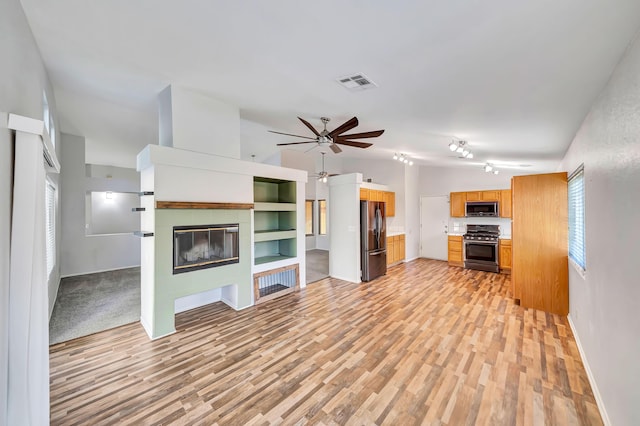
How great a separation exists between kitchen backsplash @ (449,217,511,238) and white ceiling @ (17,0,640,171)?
11.2ft

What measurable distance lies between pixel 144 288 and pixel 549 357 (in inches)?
196

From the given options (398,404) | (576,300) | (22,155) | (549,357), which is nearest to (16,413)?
(22,155)

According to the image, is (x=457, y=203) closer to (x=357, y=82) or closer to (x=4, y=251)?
(x=357, y=82)

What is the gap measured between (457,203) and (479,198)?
561mm

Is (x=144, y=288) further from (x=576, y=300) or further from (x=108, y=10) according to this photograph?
(x=576, y=300)

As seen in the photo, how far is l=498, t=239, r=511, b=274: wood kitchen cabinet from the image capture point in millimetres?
6188

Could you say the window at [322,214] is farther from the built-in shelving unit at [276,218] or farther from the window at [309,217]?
the built-in shelving unit at [276,218]

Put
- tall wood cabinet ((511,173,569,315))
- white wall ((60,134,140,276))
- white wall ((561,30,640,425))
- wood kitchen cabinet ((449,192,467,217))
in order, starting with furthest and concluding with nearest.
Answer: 1. wood kitchen cabinet ((449,192,467,217))
2. white wall ((60,134,140,276))
3. tall wood cabinet ((511,173,569,315))
4. white wall ((561,30,640,425))

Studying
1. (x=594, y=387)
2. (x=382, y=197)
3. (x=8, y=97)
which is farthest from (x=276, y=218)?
(x=594, y=387)

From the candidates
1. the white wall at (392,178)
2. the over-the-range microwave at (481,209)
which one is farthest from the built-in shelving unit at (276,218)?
the over-the-range microwave at (481,209)

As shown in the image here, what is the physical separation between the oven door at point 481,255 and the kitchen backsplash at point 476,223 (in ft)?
2.18

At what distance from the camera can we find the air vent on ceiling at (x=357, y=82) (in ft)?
8.25

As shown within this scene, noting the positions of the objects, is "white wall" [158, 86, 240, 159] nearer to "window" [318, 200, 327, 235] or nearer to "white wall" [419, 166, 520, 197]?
"white wall" [419, 166, 520, 197]

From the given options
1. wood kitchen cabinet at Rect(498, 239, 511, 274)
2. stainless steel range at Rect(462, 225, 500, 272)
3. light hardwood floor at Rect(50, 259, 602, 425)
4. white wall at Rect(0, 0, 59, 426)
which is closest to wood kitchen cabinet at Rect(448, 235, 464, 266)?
stainless steel range at Rect(462, 225, 500, 272)
